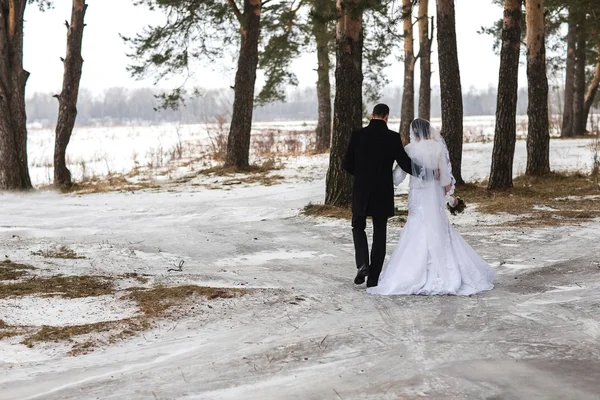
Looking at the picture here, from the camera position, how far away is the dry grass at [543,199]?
38.8ft

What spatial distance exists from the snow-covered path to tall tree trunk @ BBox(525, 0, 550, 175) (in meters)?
5.65

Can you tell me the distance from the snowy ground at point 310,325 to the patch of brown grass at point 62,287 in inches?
10.9

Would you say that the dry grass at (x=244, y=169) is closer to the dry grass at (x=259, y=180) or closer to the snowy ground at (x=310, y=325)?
the dry grass at (x=259, y=180)

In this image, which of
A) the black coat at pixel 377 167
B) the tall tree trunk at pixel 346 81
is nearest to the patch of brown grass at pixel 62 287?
the black coat at pixel 377 167

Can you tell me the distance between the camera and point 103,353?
5.61 m

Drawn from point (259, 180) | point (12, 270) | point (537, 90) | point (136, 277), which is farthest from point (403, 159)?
point (259, 180)

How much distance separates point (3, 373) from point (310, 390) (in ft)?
7.30

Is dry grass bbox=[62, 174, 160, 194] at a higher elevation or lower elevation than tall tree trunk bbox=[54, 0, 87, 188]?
lower

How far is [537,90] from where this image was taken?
1609 centimetres

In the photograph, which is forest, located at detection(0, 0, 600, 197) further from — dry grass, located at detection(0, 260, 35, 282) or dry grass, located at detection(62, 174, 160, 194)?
dry grass, located at detection(0, 260, 35, 282)

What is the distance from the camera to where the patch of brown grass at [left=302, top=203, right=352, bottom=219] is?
12.7 metres

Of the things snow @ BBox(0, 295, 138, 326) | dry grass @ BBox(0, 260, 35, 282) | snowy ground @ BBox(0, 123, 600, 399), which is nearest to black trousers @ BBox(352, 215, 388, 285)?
snowy ground @ BBox(0, 123, 600, 399)

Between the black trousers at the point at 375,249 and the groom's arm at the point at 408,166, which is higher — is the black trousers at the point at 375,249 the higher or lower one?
the lower one

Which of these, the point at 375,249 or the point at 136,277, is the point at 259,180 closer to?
the point at 136,277
